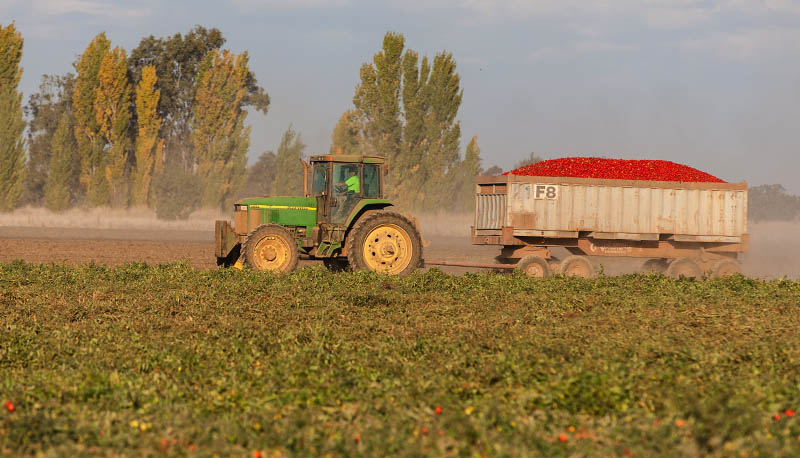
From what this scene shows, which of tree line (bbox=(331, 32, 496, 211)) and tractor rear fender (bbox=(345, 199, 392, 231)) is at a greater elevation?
tree line (bbox=(331, 32, 496, 211))

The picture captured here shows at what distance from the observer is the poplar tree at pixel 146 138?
173ft

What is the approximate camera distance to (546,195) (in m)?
17.6

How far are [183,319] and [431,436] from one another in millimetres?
6131

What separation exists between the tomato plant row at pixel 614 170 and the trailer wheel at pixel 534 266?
1966 millimetres

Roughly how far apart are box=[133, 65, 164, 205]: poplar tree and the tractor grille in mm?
39191

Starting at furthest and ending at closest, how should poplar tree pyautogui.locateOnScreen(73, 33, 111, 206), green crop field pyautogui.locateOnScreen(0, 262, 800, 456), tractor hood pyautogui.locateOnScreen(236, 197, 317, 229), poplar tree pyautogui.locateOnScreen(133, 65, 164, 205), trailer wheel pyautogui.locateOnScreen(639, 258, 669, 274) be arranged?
poplar tree pyautogui.locateOnScreen(133, 65, 164, 205) < poplar tree pyautogui.locateOnScreen(73, 33, 111, 206) < trailer wheel pyautogui.locateOnScreen(639, 258, 669, 274) < tractor hood pyautogui.locateOnScreen(236, 197, 317, 229) < green crop field pyautogui.locateOnScreen(0, 262, 800, 456)

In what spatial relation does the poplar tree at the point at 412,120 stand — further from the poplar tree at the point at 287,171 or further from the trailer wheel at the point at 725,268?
the trailer wheel at the point at 725,268

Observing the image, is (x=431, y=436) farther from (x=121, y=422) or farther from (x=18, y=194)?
(x=18, y=194)

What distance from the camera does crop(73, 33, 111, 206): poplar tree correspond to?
51438 mm

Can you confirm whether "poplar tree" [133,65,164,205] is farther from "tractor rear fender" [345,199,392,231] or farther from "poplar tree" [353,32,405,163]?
"tractor rear fender" [345,199,392,231]

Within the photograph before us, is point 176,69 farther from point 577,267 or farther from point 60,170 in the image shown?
point 577,267

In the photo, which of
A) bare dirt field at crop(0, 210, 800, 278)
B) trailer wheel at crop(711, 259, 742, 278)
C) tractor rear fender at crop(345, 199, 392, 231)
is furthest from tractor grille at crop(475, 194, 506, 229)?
trailer wheel at crop(711, 259, 742, 278)

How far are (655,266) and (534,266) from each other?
371 centimetres

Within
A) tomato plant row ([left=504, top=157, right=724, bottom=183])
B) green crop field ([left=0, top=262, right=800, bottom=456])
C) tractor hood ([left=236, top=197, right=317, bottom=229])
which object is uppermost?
tomato plant row ([left=504, top=157, right=724, bottom=183])
